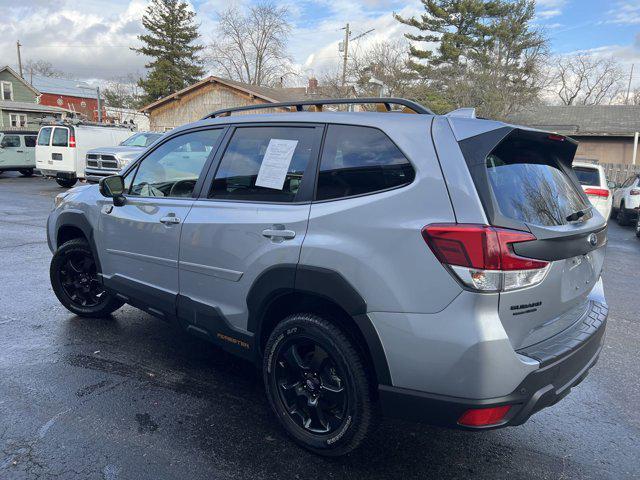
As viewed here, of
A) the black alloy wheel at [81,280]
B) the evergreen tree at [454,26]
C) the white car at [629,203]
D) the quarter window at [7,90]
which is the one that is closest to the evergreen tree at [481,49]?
the evergreen tree at [454,26]

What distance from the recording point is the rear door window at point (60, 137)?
674 inches

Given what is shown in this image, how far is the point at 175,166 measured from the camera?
382cm

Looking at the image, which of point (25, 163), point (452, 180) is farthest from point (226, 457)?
point (25, 163)

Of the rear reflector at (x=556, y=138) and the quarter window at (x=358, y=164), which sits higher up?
the rear reflector at (x=556, y=138)

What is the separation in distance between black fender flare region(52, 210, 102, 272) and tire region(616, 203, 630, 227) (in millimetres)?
14030

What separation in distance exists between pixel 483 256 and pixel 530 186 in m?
0.69

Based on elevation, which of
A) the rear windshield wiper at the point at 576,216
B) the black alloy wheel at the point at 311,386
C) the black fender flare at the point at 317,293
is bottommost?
the black alloy wheel at the point at 311,386

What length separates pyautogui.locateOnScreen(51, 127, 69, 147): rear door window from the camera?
17.1m

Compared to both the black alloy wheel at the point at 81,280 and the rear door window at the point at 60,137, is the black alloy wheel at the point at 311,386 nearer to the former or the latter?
the black alloy wheel at the point at 81,280

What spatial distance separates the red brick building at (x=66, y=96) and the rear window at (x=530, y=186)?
5974cm

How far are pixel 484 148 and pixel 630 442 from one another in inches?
83.1

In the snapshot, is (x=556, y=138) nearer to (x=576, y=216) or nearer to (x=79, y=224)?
(x=576, y=216)

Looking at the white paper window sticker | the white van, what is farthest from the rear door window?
the white paper window sticker

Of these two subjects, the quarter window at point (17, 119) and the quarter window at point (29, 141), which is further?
the quarter window at point (17, 119)
